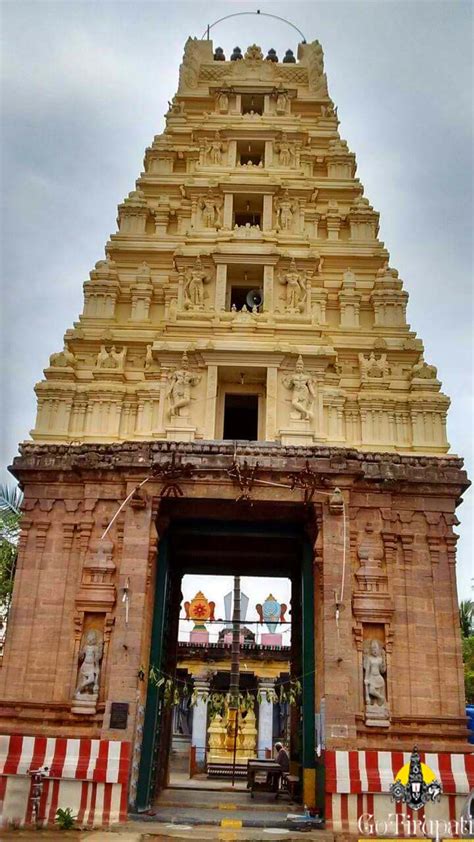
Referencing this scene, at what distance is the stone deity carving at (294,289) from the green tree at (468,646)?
19.1 meters

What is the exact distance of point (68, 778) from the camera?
1555 cm

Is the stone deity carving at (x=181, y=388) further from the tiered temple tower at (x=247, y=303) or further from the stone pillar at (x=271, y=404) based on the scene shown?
the stone pillar at (x=271, y=404)

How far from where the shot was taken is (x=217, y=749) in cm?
3881

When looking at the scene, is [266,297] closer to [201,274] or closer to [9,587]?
[201,274]

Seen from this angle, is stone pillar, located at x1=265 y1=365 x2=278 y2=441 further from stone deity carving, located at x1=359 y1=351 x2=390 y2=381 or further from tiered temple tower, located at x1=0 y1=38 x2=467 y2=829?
stone deity carving, located at x1=359 y1=351 x2=390 y2=381

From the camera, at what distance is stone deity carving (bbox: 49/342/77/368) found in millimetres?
21109

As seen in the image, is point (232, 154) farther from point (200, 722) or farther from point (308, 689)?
point (200, 722)

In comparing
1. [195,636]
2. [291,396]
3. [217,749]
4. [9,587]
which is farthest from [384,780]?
[195,636]

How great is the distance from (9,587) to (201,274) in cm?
1407

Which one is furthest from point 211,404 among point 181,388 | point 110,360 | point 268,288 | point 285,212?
point 285,212

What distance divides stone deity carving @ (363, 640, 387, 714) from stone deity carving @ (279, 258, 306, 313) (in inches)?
388

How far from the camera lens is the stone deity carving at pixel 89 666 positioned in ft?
56.2

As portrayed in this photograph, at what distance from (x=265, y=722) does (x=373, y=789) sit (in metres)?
26.6

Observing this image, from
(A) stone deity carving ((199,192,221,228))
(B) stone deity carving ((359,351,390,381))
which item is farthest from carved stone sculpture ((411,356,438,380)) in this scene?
(A) stone deity carving ((199,192,221,228))
